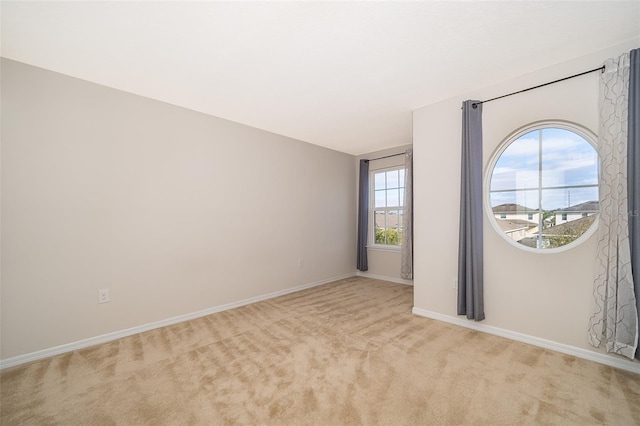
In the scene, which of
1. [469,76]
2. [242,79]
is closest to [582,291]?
[469,76]

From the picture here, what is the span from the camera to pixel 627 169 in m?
2.01

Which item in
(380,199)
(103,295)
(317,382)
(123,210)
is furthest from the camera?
(380,199)

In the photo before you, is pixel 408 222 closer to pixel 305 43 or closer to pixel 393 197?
pixel 393 197

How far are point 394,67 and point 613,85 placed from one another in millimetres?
1714

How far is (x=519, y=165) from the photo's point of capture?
8.63 ft

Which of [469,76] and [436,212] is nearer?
[469,76]

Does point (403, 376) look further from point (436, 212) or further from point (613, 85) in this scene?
point (613, 85)

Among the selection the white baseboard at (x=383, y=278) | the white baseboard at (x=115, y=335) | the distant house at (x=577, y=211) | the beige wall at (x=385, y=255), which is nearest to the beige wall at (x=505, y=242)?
the distant house at (x=577, y=211)

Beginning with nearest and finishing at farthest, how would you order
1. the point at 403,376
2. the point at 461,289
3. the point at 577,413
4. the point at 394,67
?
the point at 577,413
the point at 403,376
the point at 394,67
the point at 461,289

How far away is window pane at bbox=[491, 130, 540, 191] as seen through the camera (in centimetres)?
254

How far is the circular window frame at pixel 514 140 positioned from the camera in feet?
7.32

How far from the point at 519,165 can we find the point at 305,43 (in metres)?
2.35

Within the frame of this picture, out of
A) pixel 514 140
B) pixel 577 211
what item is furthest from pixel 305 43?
pixel 577 211

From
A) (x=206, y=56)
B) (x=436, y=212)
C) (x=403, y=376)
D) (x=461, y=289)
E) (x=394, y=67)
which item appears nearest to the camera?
(x=403, y=376)
